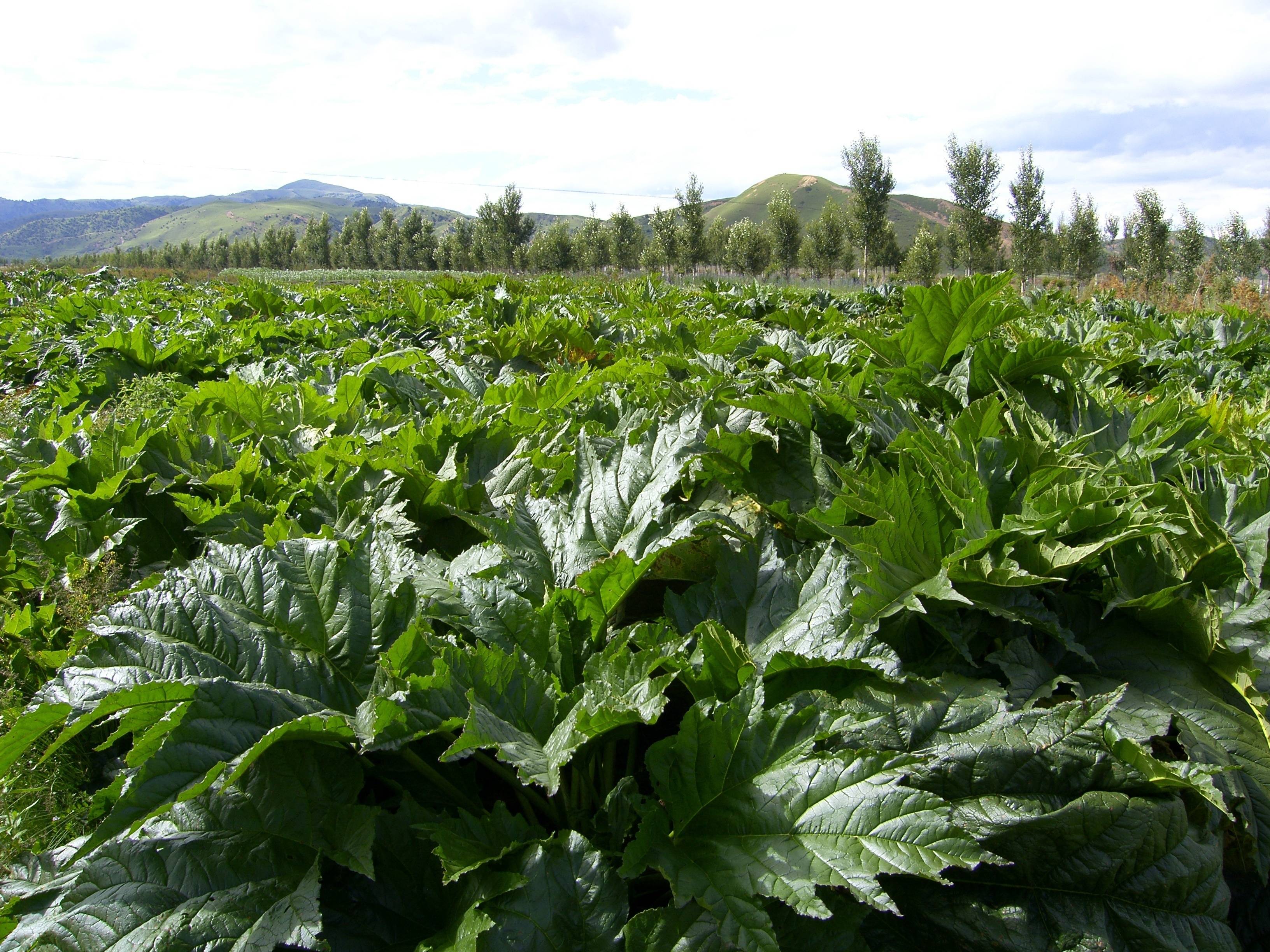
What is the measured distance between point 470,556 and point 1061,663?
1.18 m

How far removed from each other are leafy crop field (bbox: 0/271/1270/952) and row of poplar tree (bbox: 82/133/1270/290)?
140 feet

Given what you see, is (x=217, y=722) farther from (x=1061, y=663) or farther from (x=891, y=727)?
(x=1061, y=663)

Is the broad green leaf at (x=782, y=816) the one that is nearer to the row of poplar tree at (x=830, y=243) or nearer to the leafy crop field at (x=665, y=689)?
the leafy crop field at (x=665, y=689)

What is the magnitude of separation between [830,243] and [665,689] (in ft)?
250

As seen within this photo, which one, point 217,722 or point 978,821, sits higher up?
point 217,722

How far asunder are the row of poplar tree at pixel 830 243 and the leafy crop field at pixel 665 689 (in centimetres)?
4276

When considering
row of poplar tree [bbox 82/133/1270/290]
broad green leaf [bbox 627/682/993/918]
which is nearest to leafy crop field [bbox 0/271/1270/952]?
broad green leaf [bbox 627/682/993/918]

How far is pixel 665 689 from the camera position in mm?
1248

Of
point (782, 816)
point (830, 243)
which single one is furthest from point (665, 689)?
point (830, 243)

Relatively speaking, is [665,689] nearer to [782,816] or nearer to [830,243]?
[782,816]

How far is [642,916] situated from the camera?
0.97 m

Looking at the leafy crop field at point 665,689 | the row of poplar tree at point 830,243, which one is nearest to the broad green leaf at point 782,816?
the leafy crop field at point 665,689

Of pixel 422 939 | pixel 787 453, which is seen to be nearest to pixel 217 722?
pixel 422 939

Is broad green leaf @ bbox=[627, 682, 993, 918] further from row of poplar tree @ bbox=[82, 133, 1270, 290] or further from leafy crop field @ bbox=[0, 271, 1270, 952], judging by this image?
row of poplar tree @ bbox=[82, 133, 1270, 290]
